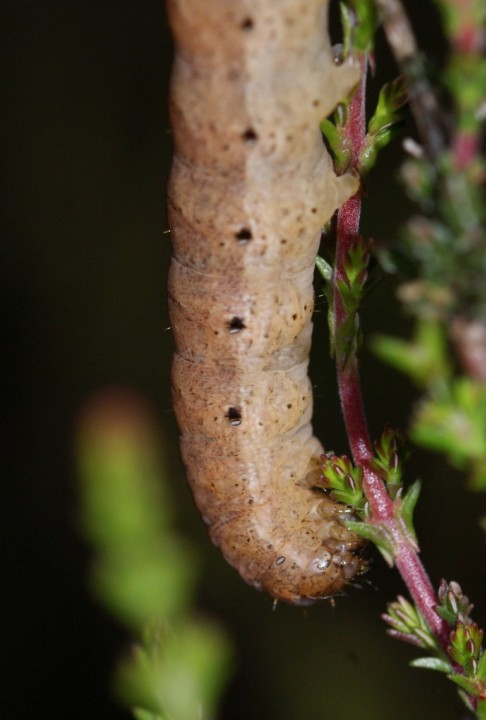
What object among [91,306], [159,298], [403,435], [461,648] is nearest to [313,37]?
[403,435]

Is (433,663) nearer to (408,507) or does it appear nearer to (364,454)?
(408,507)

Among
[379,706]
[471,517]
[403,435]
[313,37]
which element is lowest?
[379,706]

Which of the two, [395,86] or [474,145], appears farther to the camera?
[395,86]

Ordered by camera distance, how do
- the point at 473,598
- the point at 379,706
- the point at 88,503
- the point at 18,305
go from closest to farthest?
the point at 88,503
the point at 379,706
the point at 473,598
the point at 18,305

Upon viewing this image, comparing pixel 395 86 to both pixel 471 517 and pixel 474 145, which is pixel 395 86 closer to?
pixel 474 145

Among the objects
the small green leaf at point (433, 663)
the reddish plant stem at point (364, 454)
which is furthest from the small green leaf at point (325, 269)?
the small green leaf at point (433, 663)

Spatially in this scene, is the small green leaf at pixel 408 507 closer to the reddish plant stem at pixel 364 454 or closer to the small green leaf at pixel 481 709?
the reddish plant stem at pixel 364 454

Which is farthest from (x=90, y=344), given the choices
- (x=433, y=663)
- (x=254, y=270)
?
(x=433, y=663)

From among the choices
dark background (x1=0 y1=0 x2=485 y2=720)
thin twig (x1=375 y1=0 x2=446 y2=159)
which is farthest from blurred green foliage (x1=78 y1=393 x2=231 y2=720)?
dark background (x1=0 y1=0 x2=485 y2=720)
